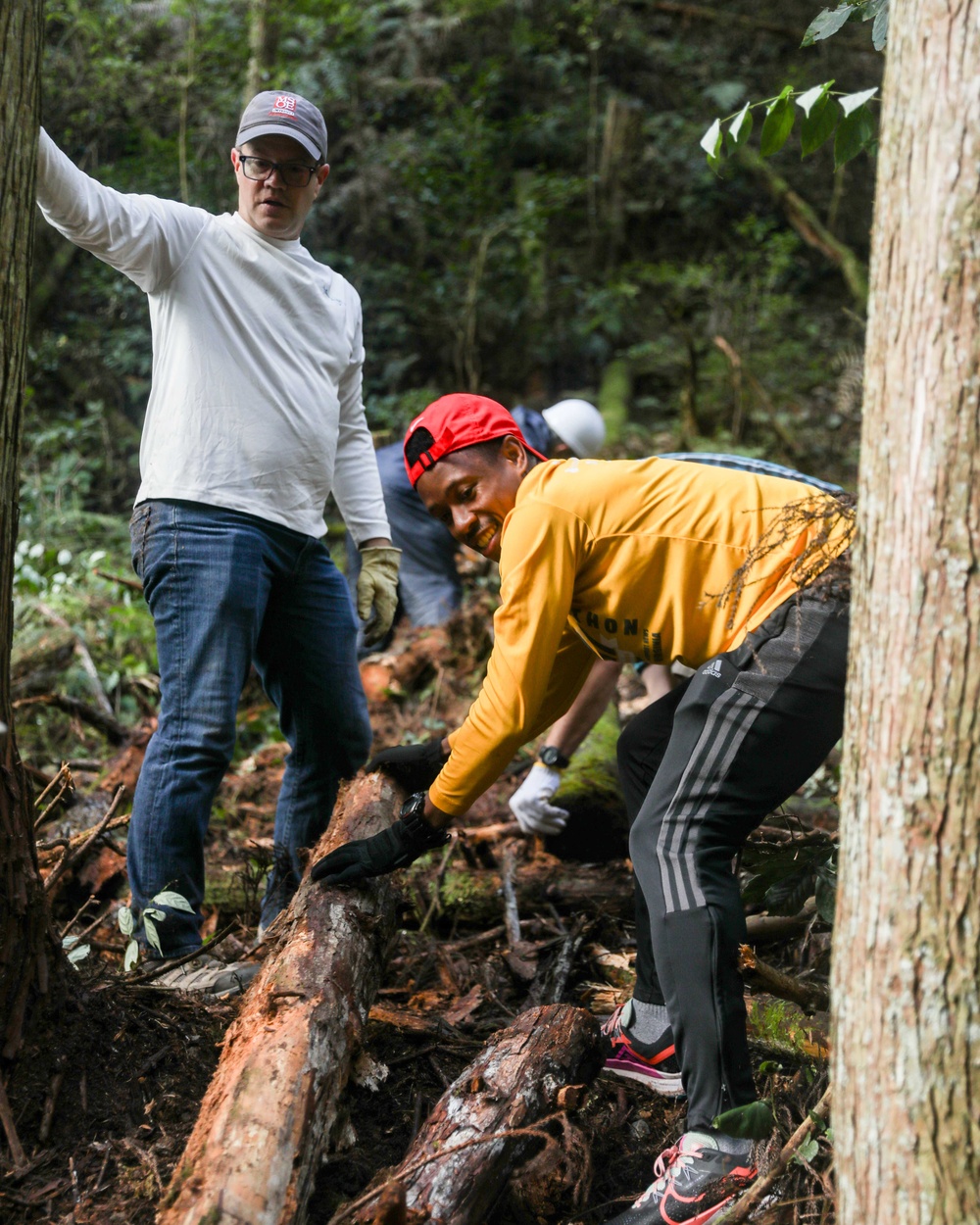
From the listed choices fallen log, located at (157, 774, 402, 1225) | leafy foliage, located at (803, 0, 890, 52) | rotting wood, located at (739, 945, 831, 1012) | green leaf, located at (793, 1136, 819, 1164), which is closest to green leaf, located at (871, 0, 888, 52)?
leafy foliage, located at (803, 0, 890, 52)

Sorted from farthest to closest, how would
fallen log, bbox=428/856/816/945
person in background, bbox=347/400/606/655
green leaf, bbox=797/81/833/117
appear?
person in background, bbox=347/400/606/655 < fallen log, bbox=428/856/816/945 < green leaf, bbox=797/81/833/117

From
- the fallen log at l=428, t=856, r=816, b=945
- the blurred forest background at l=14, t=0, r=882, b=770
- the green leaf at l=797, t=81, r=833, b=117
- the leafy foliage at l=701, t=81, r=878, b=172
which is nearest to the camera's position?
the green leaf at l=797, t=81, r=833, b=117

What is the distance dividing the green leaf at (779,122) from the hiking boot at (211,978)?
233cm

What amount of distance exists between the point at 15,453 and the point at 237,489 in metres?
0.85

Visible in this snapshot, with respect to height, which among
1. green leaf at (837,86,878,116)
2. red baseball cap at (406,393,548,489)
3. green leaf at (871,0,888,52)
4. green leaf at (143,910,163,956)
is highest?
green leaf at (871,0,888,52)

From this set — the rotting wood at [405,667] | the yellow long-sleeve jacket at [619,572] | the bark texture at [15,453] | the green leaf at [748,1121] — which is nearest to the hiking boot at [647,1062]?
the green leaf at [748,1121]

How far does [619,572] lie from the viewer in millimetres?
2311

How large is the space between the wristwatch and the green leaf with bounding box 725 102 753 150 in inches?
74.5

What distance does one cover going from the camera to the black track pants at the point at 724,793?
1.97 meters

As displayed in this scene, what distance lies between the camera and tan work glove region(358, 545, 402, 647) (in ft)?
11.5

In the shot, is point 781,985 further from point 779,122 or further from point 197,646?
point 779,122

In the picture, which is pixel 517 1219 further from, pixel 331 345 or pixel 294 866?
pixel 331 345

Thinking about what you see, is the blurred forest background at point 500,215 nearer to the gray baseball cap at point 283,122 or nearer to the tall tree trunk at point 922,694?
the gray baseball cap at point 283,122

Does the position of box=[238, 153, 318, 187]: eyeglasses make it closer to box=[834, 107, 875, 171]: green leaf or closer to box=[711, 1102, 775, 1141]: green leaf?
box=[834, 107, 875, 171]: green leaf
